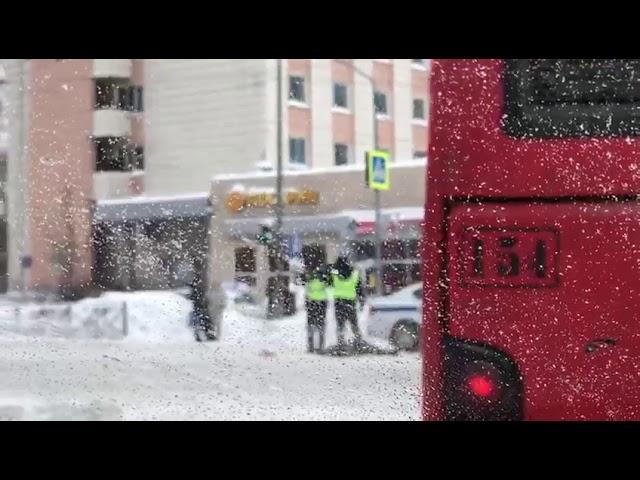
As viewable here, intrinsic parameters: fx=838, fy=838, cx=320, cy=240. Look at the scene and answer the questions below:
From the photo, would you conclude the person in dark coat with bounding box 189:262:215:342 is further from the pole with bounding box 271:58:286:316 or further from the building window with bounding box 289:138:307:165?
the building window with bounding box 289:138:307:165

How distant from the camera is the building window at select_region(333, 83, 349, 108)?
1.99 m

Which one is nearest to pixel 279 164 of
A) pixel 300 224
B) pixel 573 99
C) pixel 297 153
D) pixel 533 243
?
pixel 297 153

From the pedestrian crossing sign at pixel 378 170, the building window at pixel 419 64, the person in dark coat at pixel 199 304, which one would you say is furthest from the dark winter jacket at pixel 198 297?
the building window at pixel 419 64

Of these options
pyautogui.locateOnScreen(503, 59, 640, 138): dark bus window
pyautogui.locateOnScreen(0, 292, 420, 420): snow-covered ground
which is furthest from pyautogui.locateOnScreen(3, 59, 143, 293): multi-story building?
pyautogui.locateOnScreen(503, 59, 640, 138): dark bus window

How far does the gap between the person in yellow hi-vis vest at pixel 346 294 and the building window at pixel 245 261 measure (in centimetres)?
19

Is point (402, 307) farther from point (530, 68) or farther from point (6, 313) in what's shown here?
point (6, 313)

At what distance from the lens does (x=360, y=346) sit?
196 centimetres

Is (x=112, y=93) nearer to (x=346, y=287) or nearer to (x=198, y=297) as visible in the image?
(x=198, y=297)

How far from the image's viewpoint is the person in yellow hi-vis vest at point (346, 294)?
192cm

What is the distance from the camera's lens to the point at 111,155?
1.97m

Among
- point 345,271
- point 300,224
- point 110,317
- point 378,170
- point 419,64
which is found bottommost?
point 110,317

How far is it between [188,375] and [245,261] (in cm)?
32

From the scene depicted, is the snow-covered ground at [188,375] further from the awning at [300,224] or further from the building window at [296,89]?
the building window at [296,89]

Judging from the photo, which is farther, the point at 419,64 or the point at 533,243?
the point at 419,64
